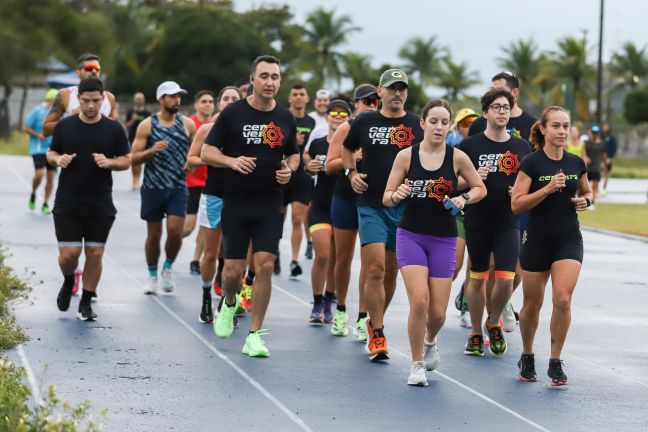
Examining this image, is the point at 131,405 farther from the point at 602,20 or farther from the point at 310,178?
the point at 602,20

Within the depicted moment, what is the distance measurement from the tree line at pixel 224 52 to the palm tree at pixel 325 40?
3.0 inches

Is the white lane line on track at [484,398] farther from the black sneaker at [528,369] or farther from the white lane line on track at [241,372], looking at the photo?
the white lane line on track at [241,372]

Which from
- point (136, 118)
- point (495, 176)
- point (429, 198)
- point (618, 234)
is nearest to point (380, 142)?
point (495, 176)

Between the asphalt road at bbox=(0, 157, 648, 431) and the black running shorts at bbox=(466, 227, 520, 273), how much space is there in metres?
0.73

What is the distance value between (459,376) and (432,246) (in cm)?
105

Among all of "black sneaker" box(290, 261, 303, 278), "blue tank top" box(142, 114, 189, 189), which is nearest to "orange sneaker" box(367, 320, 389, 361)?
"blue tank top" box(142, 114, 189, 189)

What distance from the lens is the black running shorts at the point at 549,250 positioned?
952 cm

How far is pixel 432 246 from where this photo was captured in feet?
31.3

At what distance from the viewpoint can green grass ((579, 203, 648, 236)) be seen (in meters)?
25.1

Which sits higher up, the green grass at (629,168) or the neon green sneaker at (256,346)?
the neon green sneaker at (256,346)

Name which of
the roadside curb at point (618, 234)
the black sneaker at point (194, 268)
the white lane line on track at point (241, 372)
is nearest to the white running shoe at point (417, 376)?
the white lane line on track at point (241, 372)

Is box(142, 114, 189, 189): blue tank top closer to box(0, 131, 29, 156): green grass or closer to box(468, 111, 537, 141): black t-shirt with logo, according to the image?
box(468, 111, 537, 141): black t-shirt with logo

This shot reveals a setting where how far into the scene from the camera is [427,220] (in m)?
9.53

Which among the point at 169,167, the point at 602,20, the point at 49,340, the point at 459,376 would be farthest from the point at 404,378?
the point at 602,20
